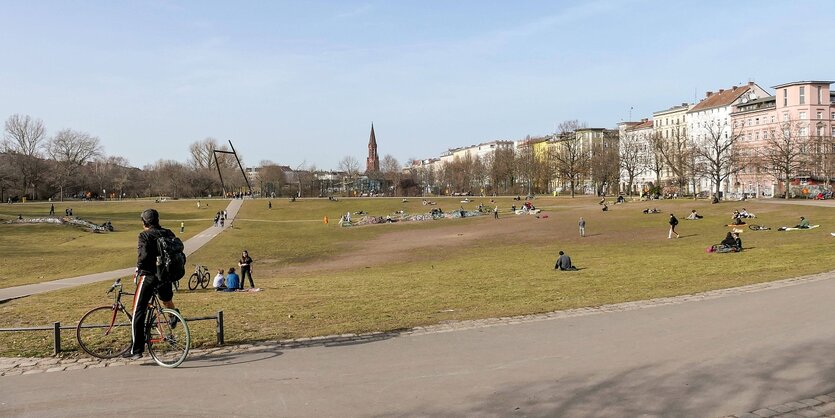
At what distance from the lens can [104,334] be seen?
962cm

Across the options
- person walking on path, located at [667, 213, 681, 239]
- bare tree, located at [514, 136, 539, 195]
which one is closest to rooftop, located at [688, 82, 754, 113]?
bare tree, located at [514, 136, 539, 195]

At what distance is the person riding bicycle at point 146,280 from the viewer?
8227 mm

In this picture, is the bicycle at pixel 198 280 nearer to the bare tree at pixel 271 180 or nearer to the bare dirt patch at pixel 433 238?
the bare dirt patch at pixel 433 238

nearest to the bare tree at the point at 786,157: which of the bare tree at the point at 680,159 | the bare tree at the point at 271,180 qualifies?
the bare tree at the point at 680,159

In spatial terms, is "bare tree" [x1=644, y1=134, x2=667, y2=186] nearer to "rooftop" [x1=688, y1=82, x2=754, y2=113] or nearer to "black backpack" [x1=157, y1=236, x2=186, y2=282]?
"rooftop" [x1=688, y1=82, x2=754, y2=113]

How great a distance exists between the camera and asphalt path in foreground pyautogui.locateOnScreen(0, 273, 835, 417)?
21.3 ft

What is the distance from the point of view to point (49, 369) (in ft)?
26.3

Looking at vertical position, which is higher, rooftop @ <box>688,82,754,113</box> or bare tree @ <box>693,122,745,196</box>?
rooftop @ <box>688,82,754,113</box>

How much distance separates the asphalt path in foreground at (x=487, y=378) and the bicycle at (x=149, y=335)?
426 millimetres

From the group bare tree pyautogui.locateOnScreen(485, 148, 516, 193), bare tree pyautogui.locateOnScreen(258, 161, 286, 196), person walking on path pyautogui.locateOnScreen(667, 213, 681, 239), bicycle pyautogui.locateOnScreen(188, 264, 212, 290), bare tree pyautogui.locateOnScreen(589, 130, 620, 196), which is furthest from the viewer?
bare tree pyautogui.locateOnScreen(258, 161, 286, 196)

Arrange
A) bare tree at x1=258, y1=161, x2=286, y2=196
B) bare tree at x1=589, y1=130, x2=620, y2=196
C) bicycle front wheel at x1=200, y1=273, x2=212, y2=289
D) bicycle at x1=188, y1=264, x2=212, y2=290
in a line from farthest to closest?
bare tree at x1=258, y1=161, x2=286, y2=196, bare tree at x1=589, y1=130, x2=620, y2=196, bicycle front wheel at x1=200, y1=273, x2=212, y2=289, bicycle at x1=188, y1=264, x2=212, y2=290

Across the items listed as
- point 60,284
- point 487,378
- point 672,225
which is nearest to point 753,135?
point 672,225

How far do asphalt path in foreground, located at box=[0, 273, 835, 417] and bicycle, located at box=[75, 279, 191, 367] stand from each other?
43cm

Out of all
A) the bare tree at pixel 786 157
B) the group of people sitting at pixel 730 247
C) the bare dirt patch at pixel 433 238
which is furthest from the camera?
the bare tree at pixel 786 157
